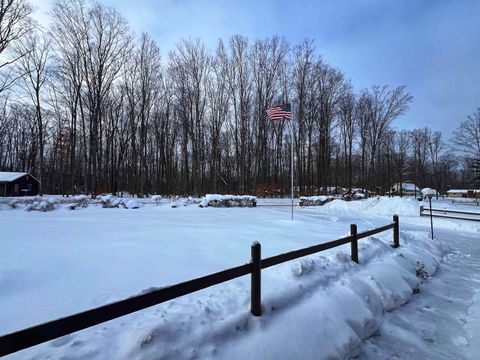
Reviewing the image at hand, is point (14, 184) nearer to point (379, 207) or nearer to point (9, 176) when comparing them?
point (9, 176)

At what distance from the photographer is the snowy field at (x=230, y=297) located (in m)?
3.43

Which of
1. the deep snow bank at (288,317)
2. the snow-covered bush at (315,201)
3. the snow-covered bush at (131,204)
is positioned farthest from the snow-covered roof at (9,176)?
the deep snow bank at (288,317)

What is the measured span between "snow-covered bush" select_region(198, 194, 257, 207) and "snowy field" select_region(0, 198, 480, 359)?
13973 mm

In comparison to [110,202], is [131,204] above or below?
Result: below

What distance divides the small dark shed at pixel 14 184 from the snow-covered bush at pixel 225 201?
114 ft

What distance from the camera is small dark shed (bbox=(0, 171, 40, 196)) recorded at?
135ft

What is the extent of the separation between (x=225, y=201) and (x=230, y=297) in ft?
66.2

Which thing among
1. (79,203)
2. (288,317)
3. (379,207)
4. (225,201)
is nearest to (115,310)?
(288,317)

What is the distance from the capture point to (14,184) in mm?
42000

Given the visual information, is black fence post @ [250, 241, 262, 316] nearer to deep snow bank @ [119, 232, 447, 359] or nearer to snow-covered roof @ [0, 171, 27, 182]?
deep snow bank @ [119, 232, 447, 359]

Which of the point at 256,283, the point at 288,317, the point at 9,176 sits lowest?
the point at 288,317

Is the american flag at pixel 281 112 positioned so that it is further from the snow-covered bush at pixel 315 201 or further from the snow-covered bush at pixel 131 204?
the snow-covered bush at pixel 315 201

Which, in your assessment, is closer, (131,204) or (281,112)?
(281,112)

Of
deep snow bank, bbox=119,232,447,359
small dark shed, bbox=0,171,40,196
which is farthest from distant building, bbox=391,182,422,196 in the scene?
small dark shed, bbox=0,171,40,196
